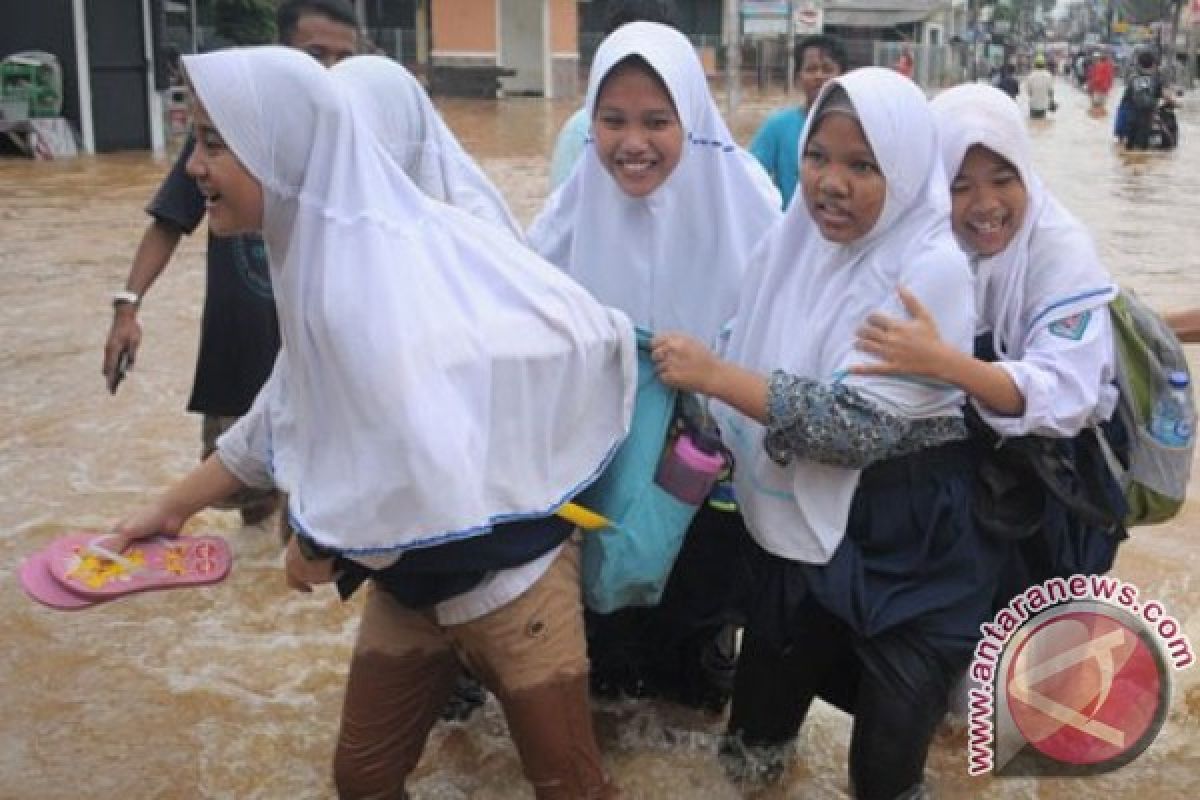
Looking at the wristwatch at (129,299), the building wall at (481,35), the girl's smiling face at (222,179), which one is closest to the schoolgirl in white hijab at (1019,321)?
the girl's smiling face at (222,179)

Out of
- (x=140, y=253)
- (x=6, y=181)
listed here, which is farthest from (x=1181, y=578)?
(x=6, y=181)

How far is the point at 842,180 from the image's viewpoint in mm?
2355

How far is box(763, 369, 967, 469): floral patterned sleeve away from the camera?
2.29 meters

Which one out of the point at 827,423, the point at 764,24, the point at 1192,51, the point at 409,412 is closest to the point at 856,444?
the point at 827,423

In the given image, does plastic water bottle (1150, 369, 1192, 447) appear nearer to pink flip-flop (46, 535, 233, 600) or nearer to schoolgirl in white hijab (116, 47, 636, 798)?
schoolgirl in white hijab (116, 47, 636, 798)

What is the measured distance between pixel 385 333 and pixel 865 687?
1.26 m

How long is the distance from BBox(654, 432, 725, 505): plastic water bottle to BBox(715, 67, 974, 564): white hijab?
0.38ft

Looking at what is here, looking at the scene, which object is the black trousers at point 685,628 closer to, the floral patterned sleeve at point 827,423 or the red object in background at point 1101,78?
the floral patterned sleeve at point 827,423

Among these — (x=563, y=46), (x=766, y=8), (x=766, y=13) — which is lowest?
(x=563, y=46)

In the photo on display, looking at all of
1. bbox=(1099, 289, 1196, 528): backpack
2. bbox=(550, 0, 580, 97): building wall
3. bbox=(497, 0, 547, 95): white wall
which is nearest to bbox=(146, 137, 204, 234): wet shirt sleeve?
bbox=(1099, 289, 1196, 528): backpack

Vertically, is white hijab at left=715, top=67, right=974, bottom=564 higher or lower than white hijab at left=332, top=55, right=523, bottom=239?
lower

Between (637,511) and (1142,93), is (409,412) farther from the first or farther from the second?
(1142,93)

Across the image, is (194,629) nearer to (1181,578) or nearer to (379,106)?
(379,106)

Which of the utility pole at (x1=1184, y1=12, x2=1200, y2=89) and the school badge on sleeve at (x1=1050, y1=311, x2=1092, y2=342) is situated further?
the utility pole at (x1=1184, y1=12, x2=1200, y2=89)
